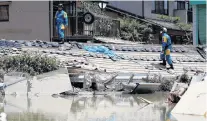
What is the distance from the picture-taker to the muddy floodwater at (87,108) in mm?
9234

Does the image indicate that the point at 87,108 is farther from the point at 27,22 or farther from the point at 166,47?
the point at 27,22

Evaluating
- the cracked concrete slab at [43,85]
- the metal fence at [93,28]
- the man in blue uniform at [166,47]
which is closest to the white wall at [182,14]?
the metal fence at [93,28]

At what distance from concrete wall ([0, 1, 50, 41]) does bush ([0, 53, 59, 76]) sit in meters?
9.62

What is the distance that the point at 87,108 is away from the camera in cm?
1079

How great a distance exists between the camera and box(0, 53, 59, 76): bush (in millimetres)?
14656

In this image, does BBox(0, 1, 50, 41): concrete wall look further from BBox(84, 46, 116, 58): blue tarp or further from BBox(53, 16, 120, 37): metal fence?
BBox(84, 46, 116, 58): blue tarp

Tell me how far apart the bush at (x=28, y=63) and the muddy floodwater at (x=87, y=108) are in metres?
1.74

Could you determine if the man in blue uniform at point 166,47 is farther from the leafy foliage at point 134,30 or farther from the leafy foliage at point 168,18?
the leafy foliage at point 168,18

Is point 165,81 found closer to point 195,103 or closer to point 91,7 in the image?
point 195,103

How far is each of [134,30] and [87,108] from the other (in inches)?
674

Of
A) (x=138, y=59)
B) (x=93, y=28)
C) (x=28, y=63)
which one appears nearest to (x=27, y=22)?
(x=93, y=28)

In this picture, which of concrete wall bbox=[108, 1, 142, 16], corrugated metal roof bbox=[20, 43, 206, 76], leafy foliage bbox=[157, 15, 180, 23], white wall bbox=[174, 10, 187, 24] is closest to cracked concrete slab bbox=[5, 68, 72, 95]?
corrugated metal roof bbox=[20, 43, 206, 76]

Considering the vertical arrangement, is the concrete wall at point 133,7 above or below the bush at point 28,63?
above

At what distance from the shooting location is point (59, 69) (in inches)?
567
